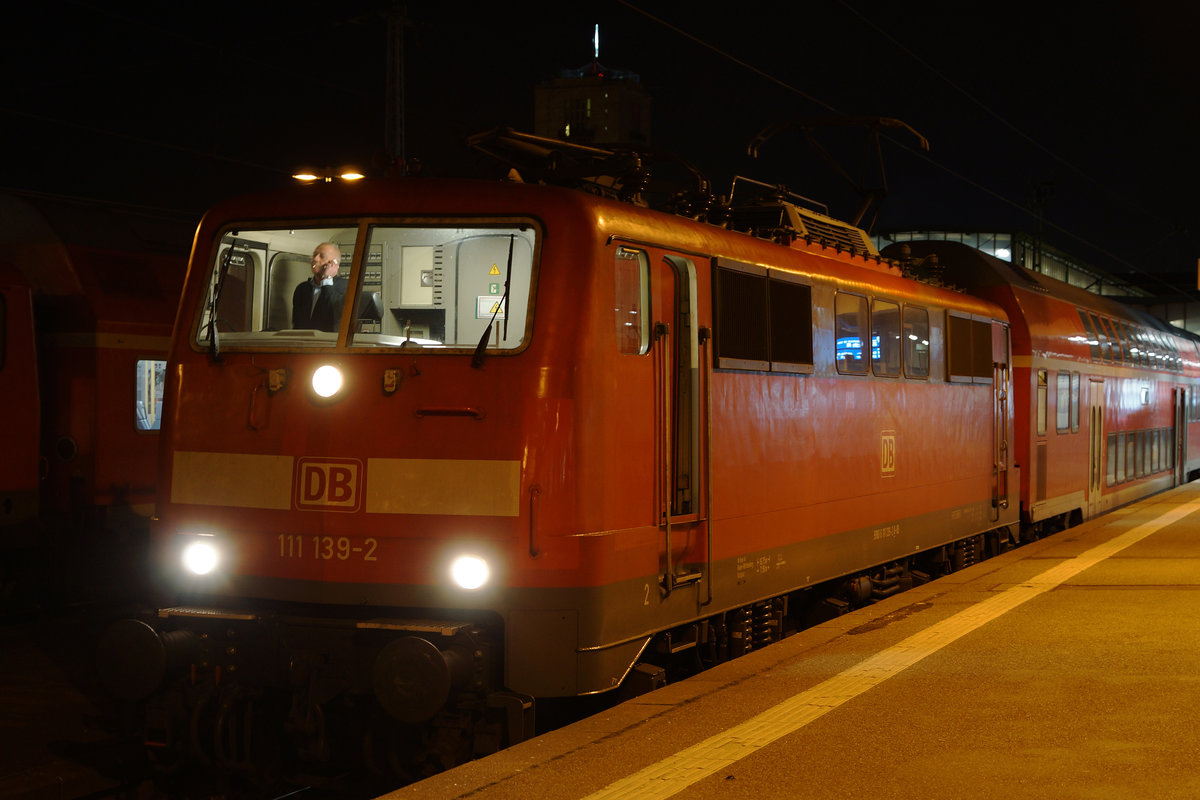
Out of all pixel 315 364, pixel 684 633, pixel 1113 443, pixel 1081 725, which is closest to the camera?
pixel 1081 725

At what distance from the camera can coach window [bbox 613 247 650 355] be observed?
654 cm

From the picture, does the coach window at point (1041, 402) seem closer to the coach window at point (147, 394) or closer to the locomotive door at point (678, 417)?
the locomotive door at point (678, 417)

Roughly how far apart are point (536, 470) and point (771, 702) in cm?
183

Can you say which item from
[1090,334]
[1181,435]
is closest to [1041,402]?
[1090,334]

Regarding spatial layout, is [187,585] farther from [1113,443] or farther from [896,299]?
[1113,443]

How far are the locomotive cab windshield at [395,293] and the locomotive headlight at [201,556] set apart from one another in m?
1.08

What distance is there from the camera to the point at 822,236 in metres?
10.3

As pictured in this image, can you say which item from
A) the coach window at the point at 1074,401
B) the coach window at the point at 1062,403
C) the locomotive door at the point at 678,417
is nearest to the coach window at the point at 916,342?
the locomotive door at the point at 678,417

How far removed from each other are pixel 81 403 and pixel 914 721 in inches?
379

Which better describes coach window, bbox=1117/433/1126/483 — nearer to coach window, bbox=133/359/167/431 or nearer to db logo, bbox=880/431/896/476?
db logo, bbox=880/431/896/476

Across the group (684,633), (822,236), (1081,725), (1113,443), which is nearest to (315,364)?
(684,633)

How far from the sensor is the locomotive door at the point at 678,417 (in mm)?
6855

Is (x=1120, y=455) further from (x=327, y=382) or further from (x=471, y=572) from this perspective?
(x=327, y=382)

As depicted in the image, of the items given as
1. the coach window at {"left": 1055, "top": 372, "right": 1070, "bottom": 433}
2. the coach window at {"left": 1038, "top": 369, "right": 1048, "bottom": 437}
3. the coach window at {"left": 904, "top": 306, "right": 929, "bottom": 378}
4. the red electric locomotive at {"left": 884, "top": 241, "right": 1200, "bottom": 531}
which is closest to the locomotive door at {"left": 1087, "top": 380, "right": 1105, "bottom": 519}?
the red electric locomotive at {"left": 884, "top": 241, "right": 1200, "bottom": 531}
